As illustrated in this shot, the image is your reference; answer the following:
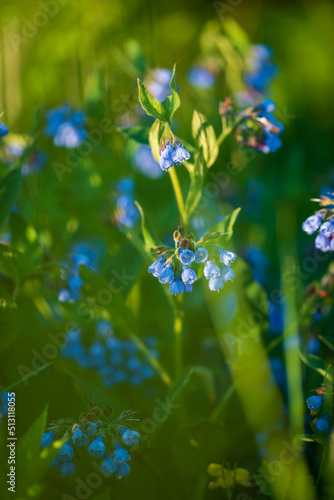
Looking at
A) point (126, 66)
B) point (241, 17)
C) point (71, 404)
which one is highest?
point (126, 66)

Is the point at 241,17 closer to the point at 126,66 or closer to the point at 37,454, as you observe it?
the point at 126,66

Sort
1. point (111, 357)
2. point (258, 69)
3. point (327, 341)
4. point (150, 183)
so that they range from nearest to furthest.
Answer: point (327, 341) → point (111, 357) → point (150, 183) → point (258, 69)

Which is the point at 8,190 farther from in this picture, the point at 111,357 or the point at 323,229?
the point at 323,229

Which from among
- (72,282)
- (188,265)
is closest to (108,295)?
(72,282)

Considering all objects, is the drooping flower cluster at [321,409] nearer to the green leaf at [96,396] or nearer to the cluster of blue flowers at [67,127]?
the green leaf at [96,396]

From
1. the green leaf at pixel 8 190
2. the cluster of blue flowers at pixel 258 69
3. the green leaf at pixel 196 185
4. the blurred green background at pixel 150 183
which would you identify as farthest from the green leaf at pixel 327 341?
the cluster of blue flowers at pixel 258 69

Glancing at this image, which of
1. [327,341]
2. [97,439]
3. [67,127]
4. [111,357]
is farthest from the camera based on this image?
[67,127]

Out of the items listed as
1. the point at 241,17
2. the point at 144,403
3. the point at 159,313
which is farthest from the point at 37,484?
the point at 241,17
